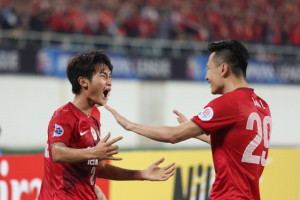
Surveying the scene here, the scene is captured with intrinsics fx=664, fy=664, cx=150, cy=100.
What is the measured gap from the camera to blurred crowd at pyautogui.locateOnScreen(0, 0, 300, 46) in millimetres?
14781

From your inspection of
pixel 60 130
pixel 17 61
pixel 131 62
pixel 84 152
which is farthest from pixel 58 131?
pixel 131 62

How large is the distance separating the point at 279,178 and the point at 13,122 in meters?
6.35

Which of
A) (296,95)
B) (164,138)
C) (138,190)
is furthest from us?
(296,95)

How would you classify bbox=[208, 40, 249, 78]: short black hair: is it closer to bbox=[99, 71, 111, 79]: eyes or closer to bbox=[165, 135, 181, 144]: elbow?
bbox=[165, 135, 181, 144]: elbow

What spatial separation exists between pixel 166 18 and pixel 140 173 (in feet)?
40.1

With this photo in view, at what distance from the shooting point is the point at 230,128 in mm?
4445

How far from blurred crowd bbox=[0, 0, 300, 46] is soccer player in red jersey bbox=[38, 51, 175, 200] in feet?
31.9

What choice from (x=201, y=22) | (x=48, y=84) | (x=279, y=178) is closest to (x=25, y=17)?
(x=48, y=84)

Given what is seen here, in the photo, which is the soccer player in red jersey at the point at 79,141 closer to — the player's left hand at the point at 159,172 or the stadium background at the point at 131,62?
the player's left hand at the point at 159,172

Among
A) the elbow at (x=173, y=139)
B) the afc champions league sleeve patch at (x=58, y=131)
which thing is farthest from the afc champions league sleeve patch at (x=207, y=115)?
the afc champions league sleeve patch at (x=58, y=131)

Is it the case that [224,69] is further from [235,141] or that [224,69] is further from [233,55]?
[235,141]

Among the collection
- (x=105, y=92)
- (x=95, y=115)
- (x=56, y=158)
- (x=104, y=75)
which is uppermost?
(x=104, y=75)

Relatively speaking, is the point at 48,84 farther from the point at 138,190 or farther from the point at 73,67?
the point at 73,67

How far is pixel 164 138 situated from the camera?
4426 millimetres
